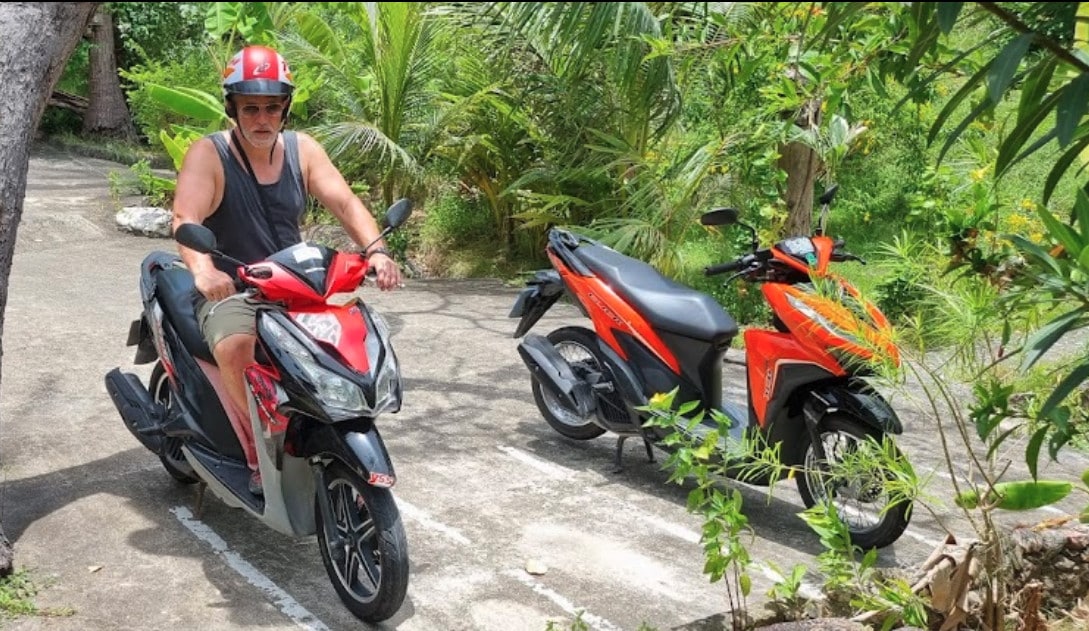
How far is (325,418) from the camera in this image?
4.13 metres

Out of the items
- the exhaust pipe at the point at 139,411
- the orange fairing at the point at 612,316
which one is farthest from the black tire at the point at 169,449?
the orange fairing at the point at 612,316

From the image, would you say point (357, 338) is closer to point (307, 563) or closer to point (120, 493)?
point (307, 563)

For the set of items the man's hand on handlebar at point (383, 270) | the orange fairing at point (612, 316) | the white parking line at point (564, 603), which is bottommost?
the white parking line at point (564, 603)

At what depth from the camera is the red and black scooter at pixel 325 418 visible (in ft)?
13.5

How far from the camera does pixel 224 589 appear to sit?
4.47 metres

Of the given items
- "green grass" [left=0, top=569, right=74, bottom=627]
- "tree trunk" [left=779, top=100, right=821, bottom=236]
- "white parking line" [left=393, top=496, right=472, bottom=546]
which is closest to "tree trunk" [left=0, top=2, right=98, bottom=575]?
"green grass" [left=0, top=569, right=74, bottom=627]

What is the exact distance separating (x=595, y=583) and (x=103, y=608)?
67.1 inches

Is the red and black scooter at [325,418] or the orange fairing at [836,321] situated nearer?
the red and black scooter at [325,418]

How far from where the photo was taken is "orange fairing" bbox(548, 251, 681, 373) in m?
5.67

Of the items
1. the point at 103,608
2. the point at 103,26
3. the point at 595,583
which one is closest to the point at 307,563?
the point at 103,608

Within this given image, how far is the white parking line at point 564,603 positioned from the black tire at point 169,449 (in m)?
1.37

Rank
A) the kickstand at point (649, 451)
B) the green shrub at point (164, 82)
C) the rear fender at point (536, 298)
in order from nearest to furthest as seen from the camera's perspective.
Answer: the kickstand at point (649, 451)
the rear fender at point (536, 298)
the green shrub at point (164, 82)

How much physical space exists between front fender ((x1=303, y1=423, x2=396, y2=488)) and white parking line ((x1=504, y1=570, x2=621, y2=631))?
0.80 m

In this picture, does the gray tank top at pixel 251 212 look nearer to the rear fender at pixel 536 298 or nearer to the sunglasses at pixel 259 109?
the sunglasses at pixel 259 109
